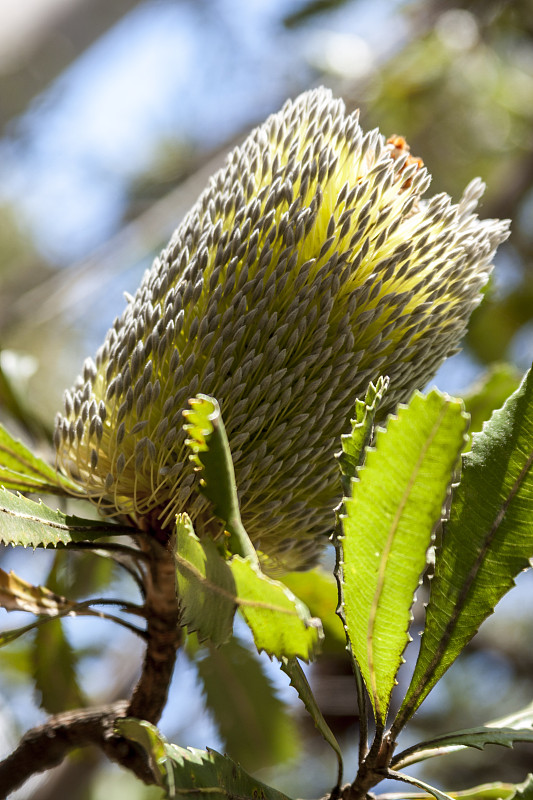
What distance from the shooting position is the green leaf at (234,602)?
0.56 metres

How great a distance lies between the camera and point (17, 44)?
137 cm

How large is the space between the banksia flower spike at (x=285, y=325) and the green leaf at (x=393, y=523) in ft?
0.48

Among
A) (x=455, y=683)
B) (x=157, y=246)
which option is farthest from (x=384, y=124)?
(x=455, y=683)

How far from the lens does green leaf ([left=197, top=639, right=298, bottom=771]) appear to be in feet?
3.65

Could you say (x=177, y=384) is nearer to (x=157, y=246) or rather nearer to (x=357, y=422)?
(x=357, y=422)

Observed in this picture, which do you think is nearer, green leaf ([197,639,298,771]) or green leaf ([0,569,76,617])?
green leaf ([0,569,76,617])

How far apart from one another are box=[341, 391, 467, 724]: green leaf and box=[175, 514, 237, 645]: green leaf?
11 cm

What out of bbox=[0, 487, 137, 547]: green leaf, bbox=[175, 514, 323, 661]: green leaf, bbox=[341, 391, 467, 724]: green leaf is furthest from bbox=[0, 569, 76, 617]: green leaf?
bbox=[341, 391, 467, 724]: green leaf

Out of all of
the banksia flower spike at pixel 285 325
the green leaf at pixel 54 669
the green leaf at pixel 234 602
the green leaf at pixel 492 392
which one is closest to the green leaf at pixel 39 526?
the banksia flower spike at pixel 285 325

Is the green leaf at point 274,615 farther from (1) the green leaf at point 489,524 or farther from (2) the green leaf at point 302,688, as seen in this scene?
(1) the green leaf at point 489,524

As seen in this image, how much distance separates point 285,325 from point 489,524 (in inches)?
10.6

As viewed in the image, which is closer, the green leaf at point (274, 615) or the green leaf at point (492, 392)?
the green leaf at point (274, 615)

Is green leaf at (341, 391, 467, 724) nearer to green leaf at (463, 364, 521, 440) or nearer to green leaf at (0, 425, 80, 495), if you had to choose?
green leaf at (0, 425, 80, 495)

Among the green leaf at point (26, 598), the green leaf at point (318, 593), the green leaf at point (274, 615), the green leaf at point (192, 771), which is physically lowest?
the green leaf at point (192, 771)
